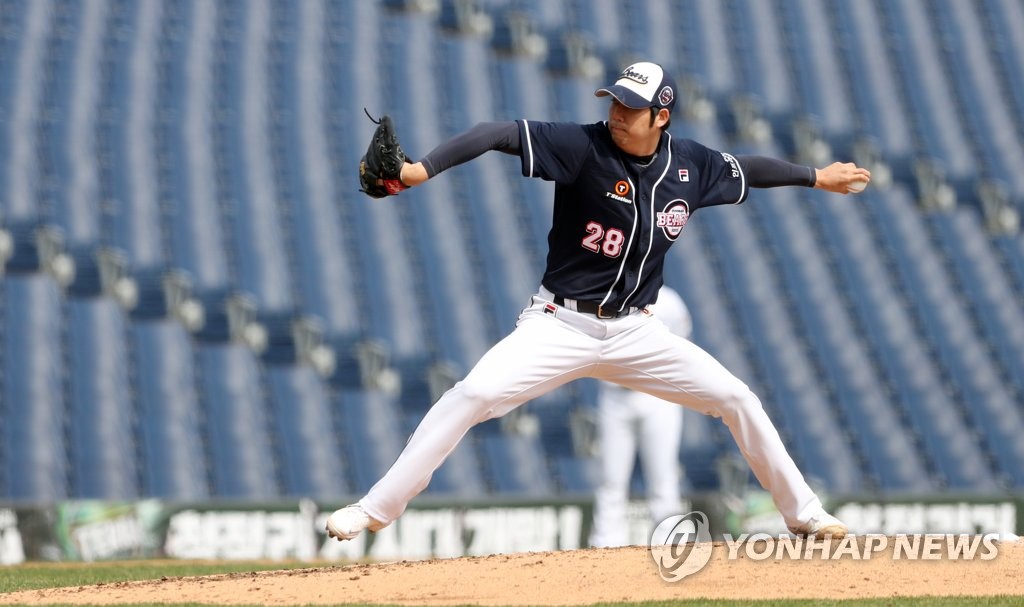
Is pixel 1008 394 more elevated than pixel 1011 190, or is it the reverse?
pixel 1011 190

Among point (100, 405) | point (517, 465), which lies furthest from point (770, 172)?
point (100, 405)

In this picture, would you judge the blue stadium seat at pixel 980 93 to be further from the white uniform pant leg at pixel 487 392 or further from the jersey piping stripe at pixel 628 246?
the white uniform pant leg at pixel 487 392

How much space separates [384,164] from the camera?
5.13 m

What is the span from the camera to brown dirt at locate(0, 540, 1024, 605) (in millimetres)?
5379

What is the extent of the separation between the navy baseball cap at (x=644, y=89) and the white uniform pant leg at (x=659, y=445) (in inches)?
111

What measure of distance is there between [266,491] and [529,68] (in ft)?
21.7

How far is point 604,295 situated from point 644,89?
75cm

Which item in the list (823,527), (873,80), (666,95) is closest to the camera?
(666,95)

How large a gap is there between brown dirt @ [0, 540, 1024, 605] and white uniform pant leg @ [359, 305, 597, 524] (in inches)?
14.3

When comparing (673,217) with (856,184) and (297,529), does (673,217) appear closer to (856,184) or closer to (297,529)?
(856,184)

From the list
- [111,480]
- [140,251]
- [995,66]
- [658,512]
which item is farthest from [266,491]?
[995,66]

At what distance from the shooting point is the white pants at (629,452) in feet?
26.3

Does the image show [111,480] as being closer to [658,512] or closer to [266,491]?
[266,491]

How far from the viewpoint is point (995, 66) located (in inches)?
766
